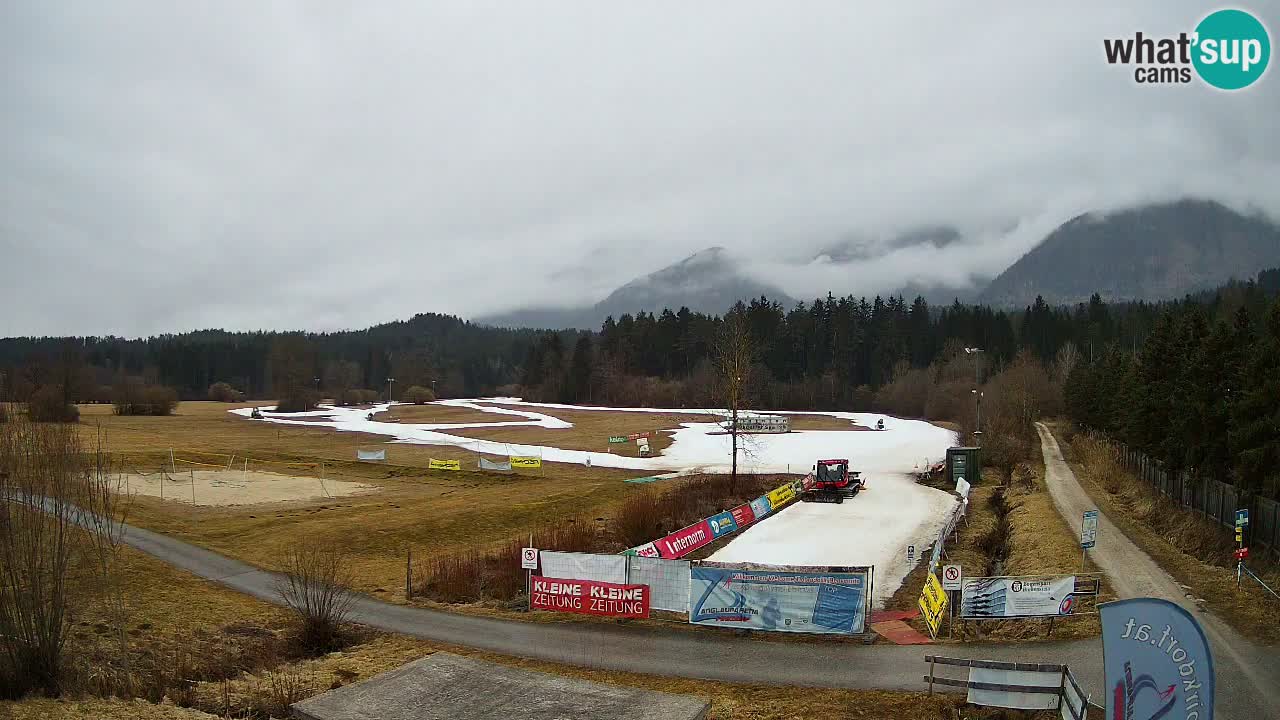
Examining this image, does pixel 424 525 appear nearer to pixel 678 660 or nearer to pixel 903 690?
pixel 678 660

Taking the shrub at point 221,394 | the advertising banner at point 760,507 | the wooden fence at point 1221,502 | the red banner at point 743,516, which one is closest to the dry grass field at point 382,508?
the red banner at point 743,516

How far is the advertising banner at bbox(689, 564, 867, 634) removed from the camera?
1838 cm

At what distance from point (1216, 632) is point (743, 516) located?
20.1m

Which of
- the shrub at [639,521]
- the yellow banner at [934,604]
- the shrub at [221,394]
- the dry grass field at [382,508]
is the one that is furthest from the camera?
the shrub at [221,394]

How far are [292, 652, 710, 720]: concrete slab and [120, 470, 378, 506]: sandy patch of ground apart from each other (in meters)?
34.0

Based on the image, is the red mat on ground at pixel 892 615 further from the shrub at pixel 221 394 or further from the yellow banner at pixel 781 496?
the shrub at pixel 221 394

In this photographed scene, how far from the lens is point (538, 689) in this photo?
14062mm

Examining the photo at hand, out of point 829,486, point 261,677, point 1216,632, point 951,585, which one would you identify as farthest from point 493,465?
point 1216,632

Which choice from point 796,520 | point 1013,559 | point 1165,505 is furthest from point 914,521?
point 1165,505

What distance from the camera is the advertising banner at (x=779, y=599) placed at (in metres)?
18.4

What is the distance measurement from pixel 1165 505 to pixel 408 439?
72.4 meters

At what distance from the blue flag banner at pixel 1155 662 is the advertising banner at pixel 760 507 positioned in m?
28.4

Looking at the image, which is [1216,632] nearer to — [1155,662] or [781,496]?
[1155,662]

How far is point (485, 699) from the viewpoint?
13531 mm
